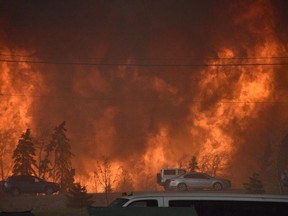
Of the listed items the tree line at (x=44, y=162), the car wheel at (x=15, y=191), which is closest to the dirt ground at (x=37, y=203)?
the car wheel at (x=15, y=191)

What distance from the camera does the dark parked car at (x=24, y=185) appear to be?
33.7 metres

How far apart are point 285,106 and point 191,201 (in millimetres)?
77627

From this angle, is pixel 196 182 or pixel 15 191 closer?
pixel 15 191

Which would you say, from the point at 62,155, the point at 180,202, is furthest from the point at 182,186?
the point at 180,202

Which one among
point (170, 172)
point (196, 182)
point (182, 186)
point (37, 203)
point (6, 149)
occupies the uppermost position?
point (6, 149)

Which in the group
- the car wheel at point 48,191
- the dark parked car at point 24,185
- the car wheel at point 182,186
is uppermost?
the dark parked car at point 24,185

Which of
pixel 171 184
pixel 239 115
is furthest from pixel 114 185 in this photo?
pixel 171 184

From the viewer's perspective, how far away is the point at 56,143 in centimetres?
4956

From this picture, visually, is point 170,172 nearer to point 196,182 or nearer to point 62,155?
point 196,182

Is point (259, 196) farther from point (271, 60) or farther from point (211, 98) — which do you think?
point (271, 60)

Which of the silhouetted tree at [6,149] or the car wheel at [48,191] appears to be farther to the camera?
the silhouetted tree at [6,149]

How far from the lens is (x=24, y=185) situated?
34.0 meters

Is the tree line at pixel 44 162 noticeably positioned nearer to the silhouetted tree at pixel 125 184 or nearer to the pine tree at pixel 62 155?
the pine tree at pixel 62 155

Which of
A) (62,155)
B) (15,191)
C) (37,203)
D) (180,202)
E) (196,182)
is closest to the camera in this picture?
(180,202)
